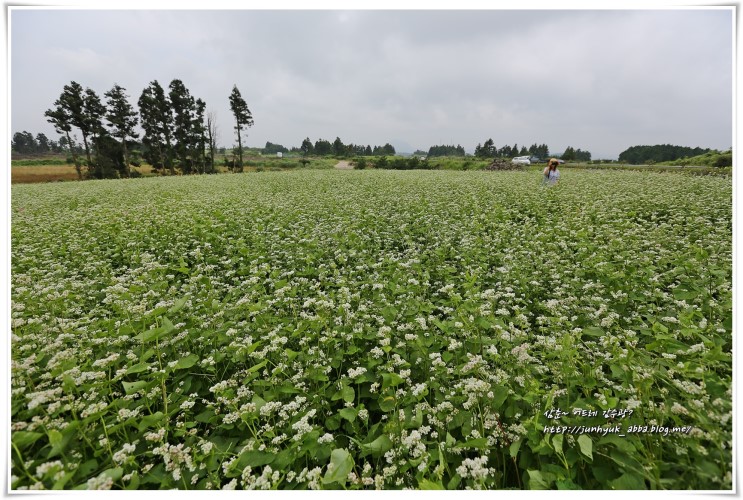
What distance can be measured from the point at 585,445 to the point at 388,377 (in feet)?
4.47

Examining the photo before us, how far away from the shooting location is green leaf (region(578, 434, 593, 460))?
1.77 metres

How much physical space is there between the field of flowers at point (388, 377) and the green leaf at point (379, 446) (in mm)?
15

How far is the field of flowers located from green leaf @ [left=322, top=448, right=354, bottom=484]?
12mm

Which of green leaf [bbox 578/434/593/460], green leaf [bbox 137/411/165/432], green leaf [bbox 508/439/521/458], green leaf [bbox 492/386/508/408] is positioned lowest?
green leaf [bbox 508/439/521/458]

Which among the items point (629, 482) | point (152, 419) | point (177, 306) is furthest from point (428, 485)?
point (177, 306)

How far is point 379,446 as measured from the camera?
2.10m

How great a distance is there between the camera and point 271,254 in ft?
19.9

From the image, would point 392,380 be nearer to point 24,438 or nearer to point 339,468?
point 339,468

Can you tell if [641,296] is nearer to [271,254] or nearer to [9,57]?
[271,254]

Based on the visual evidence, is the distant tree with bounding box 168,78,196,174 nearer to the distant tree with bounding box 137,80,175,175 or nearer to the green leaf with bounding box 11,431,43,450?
the distant tree with bounding box 137,80,175,175

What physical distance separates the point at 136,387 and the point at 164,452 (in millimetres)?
703

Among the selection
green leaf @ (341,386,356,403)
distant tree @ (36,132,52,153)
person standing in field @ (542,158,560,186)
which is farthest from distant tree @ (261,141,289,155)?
green leaf @ (341,386,356,403)

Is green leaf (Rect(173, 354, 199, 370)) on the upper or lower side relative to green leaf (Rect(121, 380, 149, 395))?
lower

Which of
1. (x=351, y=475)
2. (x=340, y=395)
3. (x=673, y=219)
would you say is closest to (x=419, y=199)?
(x=673, y=219)
